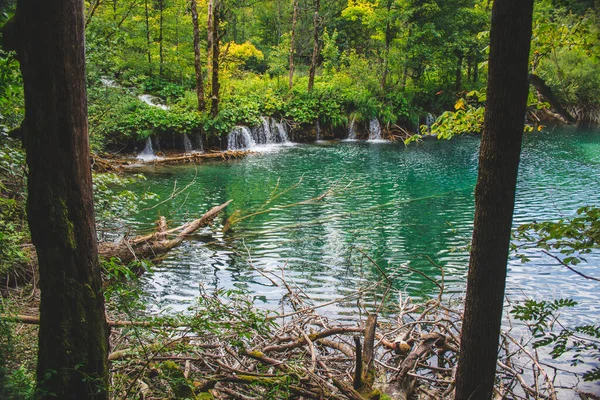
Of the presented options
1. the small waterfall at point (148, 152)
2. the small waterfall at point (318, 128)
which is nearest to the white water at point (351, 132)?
the small waterfall at point (318, 128)

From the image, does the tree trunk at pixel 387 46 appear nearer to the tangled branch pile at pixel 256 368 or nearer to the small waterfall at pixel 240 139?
the small waterfall at pixel 240 139

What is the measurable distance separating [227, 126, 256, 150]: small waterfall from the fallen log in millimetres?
12657

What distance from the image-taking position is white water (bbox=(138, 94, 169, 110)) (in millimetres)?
22009

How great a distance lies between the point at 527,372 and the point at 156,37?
2499 cm

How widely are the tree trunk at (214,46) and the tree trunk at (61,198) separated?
1856 centimetres

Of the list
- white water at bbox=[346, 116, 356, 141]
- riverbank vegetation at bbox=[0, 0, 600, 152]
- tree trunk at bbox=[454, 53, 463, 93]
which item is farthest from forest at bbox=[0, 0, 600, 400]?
tree trunk at bbox=[454, 53, 463, 93]

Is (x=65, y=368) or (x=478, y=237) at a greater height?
(x=478, y=237)

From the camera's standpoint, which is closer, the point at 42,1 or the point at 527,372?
the point at 42,1

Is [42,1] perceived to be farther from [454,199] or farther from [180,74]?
[180,74]

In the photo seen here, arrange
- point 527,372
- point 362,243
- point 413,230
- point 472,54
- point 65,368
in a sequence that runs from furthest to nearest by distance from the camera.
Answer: point 472,54, point 413,230, point 362,243, point 527,372, point 65,368

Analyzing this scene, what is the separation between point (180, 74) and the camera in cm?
2509

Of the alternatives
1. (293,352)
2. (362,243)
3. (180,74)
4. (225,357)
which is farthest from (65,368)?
(180,74)

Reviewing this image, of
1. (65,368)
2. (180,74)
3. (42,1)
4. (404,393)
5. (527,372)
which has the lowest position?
(527,372)

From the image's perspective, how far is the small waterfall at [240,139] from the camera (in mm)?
22109
